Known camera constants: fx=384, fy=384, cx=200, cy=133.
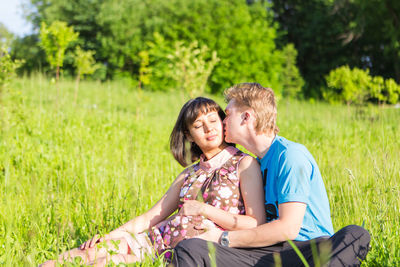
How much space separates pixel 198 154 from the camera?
279cm

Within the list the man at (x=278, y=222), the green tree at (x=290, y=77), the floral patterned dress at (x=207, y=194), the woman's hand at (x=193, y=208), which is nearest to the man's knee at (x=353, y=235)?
the man at (x=278, y=222)

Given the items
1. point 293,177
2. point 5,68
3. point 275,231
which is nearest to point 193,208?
point 275,231

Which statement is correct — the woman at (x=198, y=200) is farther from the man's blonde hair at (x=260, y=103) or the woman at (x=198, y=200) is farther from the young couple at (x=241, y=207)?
the man's blonde hair at (x=260, y=103)

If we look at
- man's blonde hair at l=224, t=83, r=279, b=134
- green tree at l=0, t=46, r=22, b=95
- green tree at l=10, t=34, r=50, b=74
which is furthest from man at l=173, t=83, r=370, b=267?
green tree at l=10, t=34, r=50, b=74

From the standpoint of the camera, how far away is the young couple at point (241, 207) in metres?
1.93

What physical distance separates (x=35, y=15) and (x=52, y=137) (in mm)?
22699

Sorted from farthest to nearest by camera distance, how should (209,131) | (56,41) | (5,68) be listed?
(56,41) < (5,68) < (209,131)

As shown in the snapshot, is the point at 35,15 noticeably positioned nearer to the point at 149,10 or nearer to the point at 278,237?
the point at 149,10

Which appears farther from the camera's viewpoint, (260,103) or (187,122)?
(187,122)

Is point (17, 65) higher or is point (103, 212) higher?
point (17, 65)

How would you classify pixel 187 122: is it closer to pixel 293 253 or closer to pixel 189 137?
pixel 189 137

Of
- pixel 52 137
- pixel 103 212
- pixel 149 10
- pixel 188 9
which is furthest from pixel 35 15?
pixel 103 212

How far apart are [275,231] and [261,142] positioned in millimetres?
580

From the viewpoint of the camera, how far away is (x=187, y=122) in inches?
101
